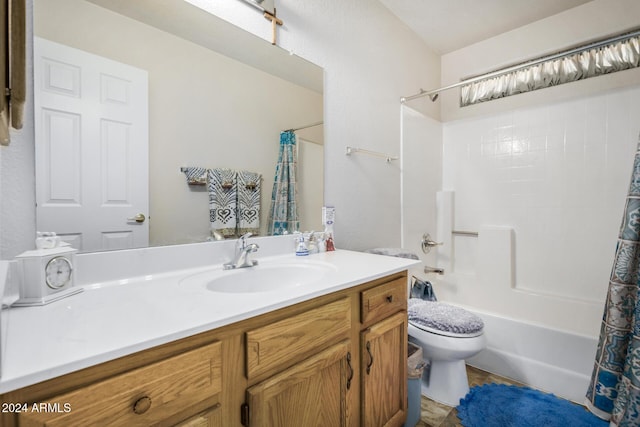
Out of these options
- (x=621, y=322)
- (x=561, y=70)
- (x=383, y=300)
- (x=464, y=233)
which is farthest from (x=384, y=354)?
(x=561, y=70)

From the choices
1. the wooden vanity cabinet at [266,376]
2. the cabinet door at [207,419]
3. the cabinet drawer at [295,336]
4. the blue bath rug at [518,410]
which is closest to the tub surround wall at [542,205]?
the blue bath rug at [518,410]

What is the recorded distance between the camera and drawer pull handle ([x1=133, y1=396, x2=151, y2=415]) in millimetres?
540

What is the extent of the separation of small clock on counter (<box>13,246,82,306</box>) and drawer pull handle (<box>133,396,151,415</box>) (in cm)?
40

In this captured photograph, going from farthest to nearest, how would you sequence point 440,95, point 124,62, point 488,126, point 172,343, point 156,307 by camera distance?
point 440,95 < point 488,126 < point 124,62 < point 156,307 < point 172,343

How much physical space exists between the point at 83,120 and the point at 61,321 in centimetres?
61

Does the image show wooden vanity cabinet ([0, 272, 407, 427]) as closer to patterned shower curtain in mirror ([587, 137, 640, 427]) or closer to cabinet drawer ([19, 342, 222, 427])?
cabinet drawer ([19, 342, 222, 427])

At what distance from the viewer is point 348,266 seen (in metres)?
1.18

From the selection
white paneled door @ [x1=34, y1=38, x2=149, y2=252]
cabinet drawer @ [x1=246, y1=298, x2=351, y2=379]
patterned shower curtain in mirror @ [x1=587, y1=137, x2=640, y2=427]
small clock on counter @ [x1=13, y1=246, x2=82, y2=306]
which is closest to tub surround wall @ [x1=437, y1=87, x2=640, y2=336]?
patterned shower curtain in mirror @ [x1=587, y1=137, x2=640, y2=427]

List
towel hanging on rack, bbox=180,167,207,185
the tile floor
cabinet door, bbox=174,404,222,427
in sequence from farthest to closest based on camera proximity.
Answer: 1. the tile floor
2. towel hanging on rack, bbox=180,167,207,185
3. cabinet door, bbox=174,404,222,427

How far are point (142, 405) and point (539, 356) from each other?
2.26 m

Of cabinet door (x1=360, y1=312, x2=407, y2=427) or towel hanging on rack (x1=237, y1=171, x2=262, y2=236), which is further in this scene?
towel hanging on rack (x1=237, y1=171, x2=262, y2=236)

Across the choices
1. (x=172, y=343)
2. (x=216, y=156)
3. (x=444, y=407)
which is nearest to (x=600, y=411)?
(x=444, y=407)

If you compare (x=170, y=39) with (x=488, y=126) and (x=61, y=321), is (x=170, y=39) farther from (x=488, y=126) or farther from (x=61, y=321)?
(x=488, y=126)

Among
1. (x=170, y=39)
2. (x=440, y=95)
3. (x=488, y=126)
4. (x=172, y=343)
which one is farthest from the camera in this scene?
(x=440, y=95)
